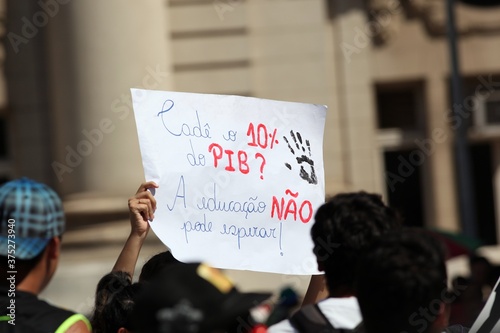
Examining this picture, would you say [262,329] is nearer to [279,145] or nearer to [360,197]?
[360,197]

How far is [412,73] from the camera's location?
1334 cm

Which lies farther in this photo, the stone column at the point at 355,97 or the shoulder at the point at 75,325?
the stone column at the point at 355,97

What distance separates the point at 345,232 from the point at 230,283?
735mm

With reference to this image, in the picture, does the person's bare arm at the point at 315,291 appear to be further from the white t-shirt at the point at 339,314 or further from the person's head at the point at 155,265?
the white t-shirt at the point at 339,314

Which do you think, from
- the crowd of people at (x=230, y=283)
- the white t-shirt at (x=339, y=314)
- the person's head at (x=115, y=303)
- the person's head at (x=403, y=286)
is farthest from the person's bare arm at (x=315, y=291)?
the person's head at (x=403, y=286)

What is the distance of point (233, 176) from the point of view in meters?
4.37

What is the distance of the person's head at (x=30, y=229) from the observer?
375 cm

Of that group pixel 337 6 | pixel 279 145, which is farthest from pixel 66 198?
pixel 279 145

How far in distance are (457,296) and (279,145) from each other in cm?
367

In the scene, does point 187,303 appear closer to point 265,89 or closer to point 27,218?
point 27,218
